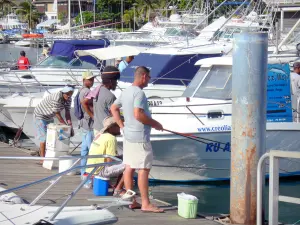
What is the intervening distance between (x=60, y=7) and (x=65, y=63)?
9715cm

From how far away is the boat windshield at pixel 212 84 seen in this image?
1213 cm

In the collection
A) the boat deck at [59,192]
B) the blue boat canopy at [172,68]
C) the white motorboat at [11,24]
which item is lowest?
the boat deck at [59,192]

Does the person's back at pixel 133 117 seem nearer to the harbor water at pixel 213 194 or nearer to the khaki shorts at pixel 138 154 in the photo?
the khaki shorts at pixel 138 154

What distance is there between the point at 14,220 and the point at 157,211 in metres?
2.53

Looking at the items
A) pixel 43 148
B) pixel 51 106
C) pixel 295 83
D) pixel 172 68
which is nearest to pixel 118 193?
pixel 51 106

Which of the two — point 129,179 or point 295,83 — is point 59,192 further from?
point 295,83

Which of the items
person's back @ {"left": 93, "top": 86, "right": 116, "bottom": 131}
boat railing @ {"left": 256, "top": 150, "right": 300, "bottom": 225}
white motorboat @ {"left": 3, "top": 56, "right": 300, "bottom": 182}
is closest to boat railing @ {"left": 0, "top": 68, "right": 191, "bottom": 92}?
white motorboat @ {"left": 3, "top": 56, "right": 300, "bottom": 182}

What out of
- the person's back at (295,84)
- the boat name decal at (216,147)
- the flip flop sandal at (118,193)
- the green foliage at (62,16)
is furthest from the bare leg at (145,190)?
the green foliage at (62,16)

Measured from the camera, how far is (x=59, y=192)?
9328 mm

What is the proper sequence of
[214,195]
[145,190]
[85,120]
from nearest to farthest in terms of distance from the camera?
[145,190] < [85,120] < [214,195]

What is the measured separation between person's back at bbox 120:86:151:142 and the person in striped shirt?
3.58 meters

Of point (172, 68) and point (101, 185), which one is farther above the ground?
point (172, 68)

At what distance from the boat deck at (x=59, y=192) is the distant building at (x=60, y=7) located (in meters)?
84.6

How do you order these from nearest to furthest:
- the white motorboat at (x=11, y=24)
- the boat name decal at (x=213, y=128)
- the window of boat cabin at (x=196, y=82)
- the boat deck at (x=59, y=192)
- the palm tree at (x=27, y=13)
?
1. the boat deck at (x=59, y=192)
2. the boat name decal at (x=213, y=128)
3. the window of boat cabin at (x=196, y=82)
4. the white motorboat at (x=11, y=24)
5. the palm tree at (x=27, y=13)
